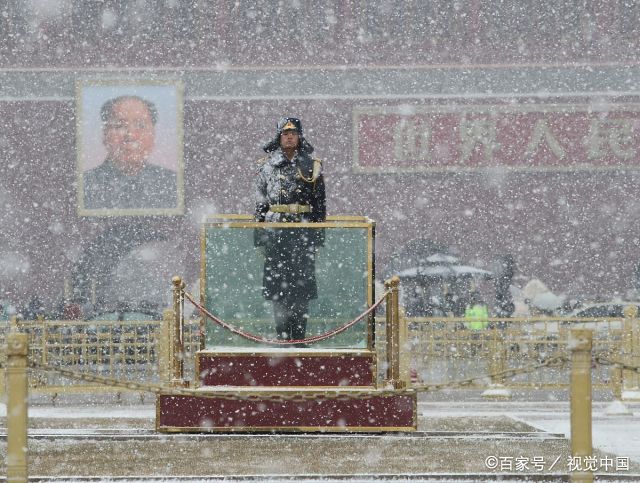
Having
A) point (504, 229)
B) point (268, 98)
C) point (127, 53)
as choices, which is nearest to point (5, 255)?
point (127, 53)

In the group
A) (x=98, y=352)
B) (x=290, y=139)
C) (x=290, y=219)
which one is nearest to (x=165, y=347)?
(x=98, y=352)

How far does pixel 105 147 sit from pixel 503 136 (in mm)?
7878

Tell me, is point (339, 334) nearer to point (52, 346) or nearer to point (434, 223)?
point (52, 346)

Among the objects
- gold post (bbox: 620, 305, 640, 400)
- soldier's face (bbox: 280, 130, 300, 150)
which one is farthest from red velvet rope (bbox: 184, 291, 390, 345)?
gold post (bbox: 620, 305, 640, 400)

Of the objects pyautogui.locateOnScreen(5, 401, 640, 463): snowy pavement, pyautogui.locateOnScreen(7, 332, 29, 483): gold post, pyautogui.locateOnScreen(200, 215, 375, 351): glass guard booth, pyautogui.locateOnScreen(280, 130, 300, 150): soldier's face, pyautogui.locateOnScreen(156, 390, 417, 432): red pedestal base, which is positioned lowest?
pyautogui.locateOnScreen(5, 401, 640, 463): snowy pavement

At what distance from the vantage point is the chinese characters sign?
72.9 ft

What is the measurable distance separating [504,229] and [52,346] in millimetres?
12545

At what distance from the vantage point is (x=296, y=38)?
22.7m

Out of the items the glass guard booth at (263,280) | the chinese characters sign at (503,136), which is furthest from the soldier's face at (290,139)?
the chinese characters sign at (503,136)

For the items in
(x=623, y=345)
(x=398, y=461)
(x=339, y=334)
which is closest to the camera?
(x=398, y=461)

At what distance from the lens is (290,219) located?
8.76 m

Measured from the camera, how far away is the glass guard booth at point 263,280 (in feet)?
27.7

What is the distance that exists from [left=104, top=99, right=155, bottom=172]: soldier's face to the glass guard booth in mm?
14336

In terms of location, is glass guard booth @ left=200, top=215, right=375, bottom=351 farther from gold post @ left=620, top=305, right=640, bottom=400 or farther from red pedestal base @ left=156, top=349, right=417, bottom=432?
gold post @ left=620, top=305, right=640, bottom=400
